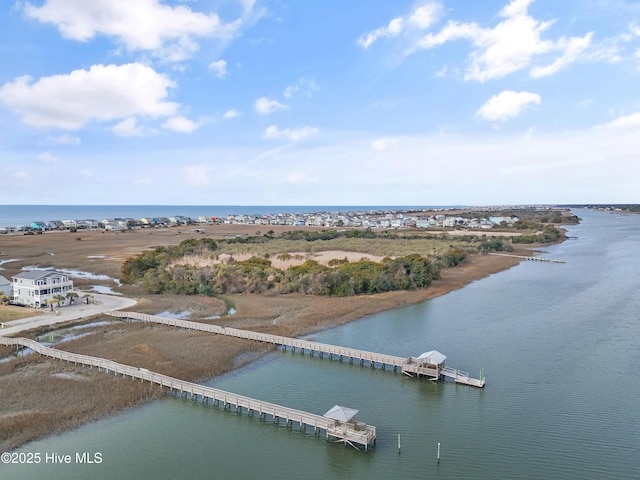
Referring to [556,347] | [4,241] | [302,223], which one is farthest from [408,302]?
[302,223]

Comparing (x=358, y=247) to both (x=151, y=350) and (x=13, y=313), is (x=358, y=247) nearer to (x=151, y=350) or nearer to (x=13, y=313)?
(x=13, y=313)

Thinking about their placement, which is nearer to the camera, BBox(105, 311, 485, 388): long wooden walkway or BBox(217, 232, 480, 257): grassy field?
BBox(105, 311, 485, 388): long wooden walkway

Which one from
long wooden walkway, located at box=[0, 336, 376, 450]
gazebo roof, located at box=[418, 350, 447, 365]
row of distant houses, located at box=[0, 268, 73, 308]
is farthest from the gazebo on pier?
row of distant houses, located at box=[0, 268, 73, 308]

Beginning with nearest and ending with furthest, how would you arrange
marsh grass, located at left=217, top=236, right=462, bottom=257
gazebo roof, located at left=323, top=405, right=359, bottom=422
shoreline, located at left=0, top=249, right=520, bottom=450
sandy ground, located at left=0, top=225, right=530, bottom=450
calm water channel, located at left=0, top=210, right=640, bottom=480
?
calm water channel, located at left=0, top=210, right=640, bottom=480
gazebo roof, located at left=323, top=405, right=359, bottom=422
shoreline, located at left=0, top=249, right=520, bottom=450
sandy ground, located at left=0, top=225, right=530, bottom=450
marsh grass, located at left=217, top=236, right=462, bottom=257

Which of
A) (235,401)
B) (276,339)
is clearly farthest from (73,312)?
(235,401)

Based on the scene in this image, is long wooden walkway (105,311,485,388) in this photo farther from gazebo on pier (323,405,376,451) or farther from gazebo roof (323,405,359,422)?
gazebo on pier (323,405,376,451)

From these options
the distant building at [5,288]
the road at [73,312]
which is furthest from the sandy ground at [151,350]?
the distant building at [5,288]
